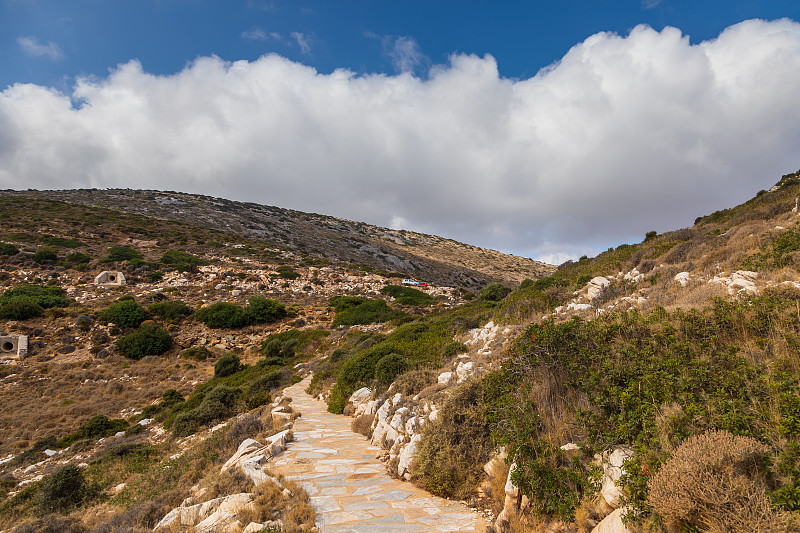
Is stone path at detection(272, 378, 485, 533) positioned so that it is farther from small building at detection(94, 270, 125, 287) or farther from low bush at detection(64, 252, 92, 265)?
low bush at detection(64, 252, 92, 265)

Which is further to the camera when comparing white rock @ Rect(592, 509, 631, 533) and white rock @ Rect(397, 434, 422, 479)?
white rock @ Rect(397, 434, 422, 479)

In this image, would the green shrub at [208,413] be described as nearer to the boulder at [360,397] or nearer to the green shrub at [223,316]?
the boulder at [360,397]

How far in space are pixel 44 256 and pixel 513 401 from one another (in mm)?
42836

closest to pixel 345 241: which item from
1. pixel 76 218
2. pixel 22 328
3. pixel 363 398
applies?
pixel 76 218

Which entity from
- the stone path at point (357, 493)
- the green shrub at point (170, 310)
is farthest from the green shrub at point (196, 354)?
the stone path at point (357, 493)

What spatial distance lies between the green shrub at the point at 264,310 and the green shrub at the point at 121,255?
1523cm

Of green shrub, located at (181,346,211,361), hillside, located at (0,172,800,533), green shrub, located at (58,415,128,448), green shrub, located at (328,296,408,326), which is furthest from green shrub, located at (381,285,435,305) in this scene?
green shrub, located at (58,415,128,448)

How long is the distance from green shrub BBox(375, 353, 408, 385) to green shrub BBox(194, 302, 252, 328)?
66.7 feet

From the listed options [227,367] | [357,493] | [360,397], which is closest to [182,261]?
[227,367]

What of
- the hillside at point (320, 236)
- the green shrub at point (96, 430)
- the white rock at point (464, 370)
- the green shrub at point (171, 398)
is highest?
the hillside at point (320, 236)

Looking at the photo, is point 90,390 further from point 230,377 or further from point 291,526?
point 291,526

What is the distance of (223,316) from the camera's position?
27625 mm

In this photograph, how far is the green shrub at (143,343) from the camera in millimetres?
22578

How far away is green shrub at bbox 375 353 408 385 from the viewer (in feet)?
34.2
